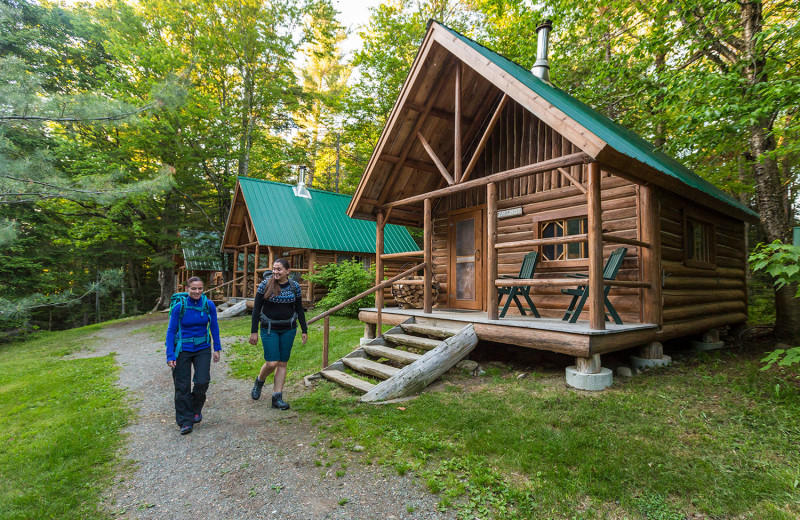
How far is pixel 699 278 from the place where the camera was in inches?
310

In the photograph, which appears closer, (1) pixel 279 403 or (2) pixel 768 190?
(1) pixel 279 403

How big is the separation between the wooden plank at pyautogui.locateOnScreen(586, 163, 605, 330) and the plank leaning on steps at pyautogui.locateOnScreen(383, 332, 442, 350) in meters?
2.18

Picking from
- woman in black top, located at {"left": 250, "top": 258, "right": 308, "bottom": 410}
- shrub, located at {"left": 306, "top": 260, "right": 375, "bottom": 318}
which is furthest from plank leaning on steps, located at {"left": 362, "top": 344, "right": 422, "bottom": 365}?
shrub, located at {"left": 306, "top": 260, "right": 375, "bottom": 318}

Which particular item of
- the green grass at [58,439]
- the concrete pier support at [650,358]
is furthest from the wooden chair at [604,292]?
the green grass at [58,439]

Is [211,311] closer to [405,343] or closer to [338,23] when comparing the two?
[405,343]

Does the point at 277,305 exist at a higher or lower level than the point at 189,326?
higher

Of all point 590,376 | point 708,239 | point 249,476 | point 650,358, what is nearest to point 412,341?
point 590,376

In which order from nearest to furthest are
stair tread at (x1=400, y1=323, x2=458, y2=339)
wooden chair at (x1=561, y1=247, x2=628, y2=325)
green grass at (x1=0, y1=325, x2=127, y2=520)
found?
green grass at (x1=0, y1=325, x2=127, y2=520) < wooden chair at (x1=561, y1=247, x2=628, y2=325) < stair tread at (x1=400, y1=323, x2=458, y2=339)

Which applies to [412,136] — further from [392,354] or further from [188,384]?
[188,384]

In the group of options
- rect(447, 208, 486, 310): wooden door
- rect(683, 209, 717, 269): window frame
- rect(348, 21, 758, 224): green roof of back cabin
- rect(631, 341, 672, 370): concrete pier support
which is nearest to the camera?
rect(348, 21, 758, 224): green roof of back cabin

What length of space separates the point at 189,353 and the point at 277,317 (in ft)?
3.46

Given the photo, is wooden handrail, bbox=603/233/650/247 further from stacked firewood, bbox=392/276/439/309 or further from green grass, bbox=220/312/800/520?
Result: stacked firewood, bbox=392/276/439/309

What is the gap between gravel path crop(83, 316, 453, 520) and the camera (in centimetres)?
282

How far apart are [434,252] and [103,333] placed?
13061 mm
